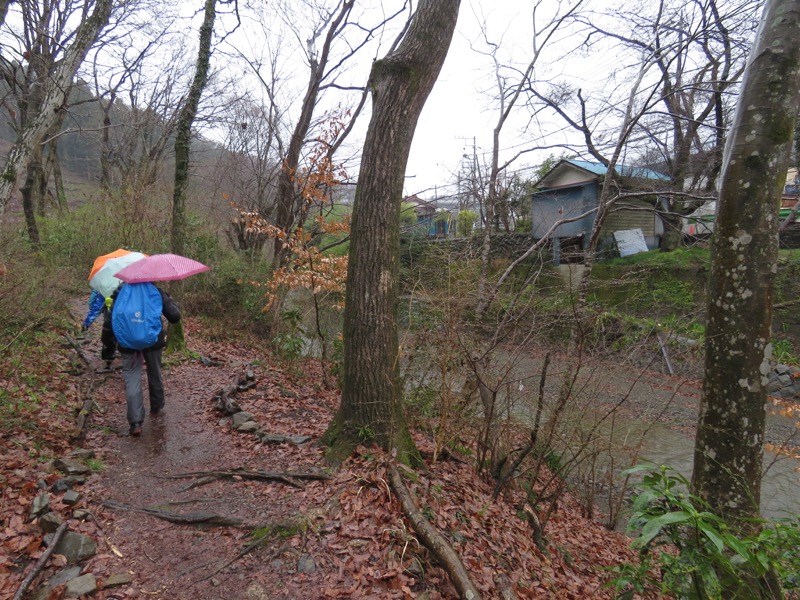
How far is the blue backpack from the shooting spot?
4625 mm

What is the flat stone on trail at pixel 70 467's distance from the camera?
3625mm

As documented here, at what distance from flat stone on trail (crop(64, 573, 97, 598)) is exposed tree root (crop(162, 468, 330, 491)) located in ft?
4.03

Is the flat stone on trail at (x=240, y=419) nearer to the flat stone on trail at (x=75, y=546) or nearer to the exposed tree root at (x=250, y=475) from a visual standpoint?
the exposed tree root at (x=250, y=475)

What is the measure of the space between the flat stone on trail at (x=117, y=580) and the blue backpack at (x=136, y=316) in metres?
2.55

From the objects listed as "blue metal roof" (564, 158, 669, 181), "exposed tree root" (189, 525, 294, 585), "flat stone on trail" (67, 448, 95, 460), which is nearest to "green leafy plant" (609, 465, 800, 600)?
"exposed tree root" (189, 525, 294, 585)

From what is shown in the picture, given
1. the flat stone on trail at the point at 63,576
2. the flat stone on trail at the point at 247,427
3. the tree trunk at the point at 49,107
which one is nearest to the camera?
the flat stone on trail at the point at 63,576

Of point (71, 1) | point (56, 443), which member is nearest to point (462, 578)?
point (56, 443)

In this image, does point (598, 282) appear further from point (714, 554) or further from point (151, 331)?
point (151, 331)

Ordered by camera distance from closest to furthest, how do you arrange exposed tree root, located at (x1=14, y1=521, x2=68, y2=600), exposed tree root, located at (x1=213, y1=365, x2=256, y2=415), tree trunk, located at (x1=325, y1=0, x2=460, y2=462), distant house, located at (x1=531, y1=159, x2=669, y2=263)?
1. exposed tree root, located at (x1=14, y1=521, x2=68, y2=600)
2. tree trunk, located at (x1=325, y1=0, x2=460, y2=462)
3. exposed tree root, located at (x1=213, y1=365, x2=256, y2=415)
4. distant house, located at (x1=531, y1=159, x2=669, y2=263)

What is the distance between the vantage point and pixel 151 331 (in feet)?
15.6

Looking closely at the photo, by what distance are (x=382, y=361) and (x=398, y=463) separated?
0.93 m

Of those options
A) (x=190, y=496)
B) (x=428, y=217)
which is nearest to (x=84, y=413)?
(x=190, y=496)

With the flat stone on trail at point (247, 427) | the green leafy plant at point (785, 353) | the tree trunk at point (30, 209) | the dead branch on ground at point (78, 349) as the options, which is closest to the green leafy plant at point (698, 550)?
the flat stone on trail at point (247, 427)

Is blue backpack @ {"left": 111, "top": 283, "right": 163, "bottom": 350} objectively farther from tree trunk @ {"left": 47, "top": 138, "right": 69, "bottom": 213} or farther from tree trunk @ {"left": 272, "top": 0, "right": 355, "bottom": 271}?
tree trunk @ {"left": 47, "top": 138, "right": 69, "bottom": 213}
